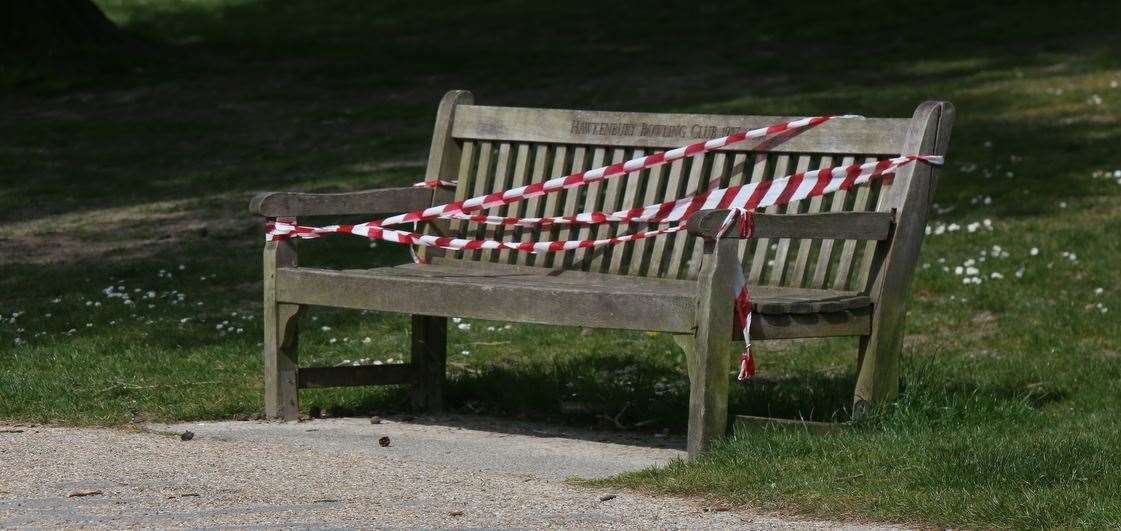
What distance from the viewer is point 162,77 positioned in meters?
21.1

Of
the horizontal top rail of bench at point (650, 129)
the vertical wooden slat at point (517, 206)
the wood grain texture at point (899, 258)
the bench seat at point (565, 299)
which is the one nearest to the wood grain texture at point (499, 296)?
the bench seat at point (565, 299)

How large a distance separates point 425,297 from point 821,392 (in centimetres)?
178

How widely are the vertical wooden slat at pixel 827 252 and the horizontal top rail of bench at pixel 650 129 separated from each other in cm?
12

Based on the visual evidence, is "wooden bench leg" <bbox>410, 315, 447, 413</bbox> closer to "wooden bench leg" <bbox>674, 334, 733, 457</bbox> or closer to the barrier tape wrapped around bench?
the barrier tape wrapped around bench

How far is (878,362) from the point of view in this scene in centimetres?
624

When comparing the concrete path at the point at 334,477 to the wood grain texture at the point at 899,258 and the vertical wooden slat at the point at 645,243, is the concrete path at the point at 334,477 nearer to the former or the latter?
the vertical wooden slat at the point at 645,243

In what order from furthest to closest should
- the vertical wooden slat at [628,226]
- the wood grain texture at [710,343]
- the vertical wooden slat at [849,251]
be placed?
the vertical wooden slat at [628,226]
the vertical wooden slat at [849,251]
the wood grain texture at [710,343]

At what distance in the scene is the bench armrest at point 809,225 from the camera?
5.71 metres

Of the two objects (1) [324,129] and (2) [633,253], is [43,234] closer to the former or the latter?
(1) [324,129]

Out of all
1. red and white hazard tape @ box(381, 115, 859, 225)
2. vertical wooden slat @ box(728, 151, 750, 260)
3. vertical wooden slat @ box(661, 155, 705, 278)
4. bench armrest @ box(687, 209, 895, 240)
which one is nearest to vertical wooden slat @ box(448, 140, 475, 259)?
red and white hazard tape @ box(381, 115, 859, 225)

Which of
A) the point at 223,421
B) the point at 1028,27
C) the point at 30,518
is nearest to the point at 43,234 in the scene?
the point at 223,421

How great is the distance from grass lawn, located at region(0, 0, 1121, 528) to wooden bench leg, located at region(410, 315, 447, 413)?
0.14 metres

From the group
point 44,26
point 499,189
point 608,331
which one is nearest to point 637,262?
point 499,189

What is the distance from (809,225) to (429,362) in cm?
201
